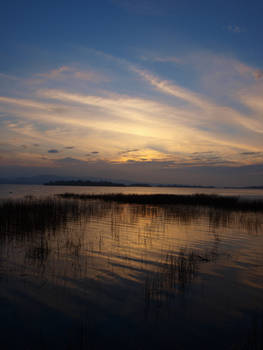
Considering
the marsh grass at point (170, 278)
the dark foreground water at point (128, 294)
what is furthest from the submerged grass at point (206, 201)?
the marsh grass at point (170, 278)

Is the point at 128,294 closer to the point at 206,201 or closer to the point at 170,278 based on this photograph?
the point at 170,278

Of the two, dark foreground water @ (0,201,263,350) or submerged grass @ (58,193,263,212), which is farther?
submerged grass @ (58,193,263,212)

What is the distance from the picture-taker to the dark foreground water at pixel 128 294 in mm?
4820

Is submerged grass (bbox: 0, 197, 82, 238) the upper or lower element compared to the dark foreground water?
upper

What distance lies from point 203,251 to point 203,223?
8.34 m

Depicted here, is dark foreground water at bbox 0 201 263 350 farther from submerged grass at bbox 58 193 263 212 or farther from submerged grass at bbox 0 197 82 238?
submerged grass at bbox 58 193 263 212

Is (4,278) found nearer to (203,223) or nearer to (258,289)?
(258,289)

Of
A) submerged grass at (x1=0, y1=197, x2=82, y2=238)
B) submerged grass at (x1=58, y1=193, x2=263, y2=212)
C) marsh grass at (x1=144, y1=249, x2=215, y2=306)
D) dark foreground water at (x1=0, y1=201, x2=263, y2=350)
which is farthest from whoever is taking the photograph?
submerged grass at (x1=58, y1=193, x2=263, y2=212)

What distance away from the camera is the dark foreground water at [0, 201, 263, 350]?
4.82 meters

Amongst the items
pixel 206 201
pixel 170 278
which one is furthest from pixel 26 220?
pixel 206 201

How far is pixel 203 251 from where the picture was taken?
11.3m

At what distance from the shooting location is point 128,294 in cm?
657

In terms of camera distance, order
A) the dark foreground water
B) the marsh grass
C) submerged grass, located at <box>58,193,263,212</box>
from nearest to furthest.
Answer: the dark foreground water, the marsh grass, submerged grass, located at <box>58,193,263,212</box>

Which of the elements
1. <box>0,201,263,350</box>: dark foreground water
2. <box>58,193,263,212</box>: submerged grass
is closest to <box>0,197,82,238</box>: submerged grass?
<box>0,201,263,350</box>: dark foreground water
